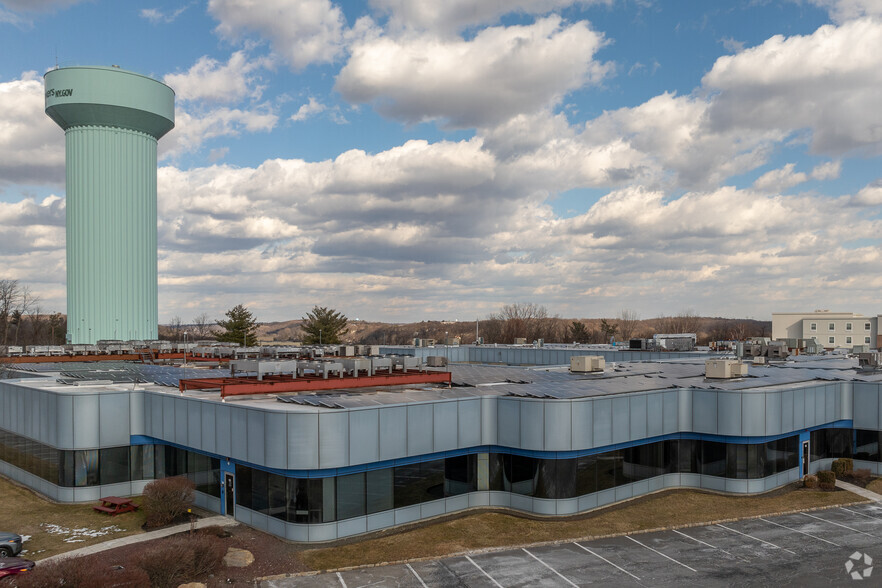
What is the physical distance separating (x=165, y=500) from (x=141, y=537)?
2.09 meters

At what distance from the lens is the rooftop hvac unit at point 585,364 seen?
1896 inches

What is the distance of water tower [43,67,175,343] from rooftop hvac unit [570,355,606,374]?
202ft

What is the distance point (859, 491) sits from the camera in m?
39.1

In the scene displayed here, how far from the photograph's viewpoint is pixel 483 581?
2509cm

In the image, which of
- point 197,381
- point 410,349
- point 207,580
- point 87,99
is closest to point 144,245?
point 87,99

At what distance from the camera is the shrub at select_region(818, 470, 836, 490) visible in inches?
1534

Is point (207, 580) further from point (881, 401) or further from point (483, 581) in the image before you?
point (881, 401)

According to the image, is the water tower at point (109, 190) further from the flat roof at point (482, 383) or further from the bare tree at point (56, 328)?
the bare tree at point (56, 328)

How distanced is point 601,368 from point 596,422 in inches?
604

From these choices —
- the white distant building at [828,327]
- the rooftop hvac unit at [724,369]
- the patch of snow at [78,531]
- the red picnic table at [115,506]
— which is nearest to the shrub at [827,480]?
the rooftop hvac unit at [724,369]

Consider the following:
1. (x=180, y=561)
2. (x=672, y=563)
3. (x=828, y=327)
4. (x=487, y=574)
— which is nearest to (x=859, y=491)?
(x=672, y=563)

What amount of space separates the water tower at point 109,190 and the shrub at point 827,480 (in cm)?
7828

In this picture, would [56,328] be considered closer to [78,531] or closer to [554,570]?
[78,531]

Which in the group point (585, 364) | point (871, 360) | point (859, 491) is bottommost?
point (859, 491)
